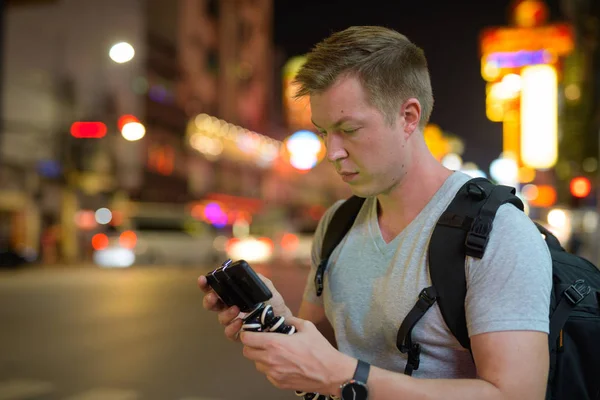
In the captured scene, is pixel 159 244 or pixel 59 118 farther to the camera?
pixel 59 118

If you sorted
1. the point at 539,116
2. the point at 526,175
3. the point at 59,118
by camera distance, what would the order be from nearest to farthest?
the point at 59,118 → the point at 539,116 → the point at 526,175

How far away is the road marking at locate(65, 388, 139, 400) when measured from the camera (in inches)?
260

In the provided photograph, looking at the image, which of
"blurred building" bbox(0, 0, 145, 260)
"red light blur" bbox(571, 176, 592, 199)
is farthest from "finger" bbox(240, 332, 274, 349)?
"blurred building" bbox(0, 0, 145, 260)

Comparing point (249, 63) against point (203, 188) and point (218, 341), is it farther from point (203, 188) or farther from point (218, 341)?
point (218, 341)

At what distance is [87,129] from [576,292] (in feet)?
118

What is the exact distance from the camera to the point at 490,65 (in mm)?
59562

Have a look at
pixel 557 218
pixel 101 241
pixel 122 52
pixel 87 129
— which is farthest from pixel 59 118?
pixel 122 52

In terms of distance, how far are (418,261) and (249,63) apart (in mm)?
69102

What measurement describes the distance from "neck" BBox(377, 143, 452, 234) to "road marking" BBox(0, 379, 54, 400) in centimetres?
564

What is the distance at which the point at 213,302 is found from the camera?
A: 213 cm

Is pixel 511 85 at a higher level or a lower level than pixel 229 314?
higher

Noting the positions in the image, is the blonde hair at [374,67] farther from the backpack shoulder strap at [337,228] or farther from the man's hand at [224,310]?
the man's hand at [224,310]

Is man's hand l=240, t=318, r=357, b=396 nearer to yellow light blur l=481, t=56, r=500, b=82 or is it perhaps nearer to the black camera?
the black camera

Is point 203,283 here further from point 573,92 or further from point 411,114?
point 573,92
